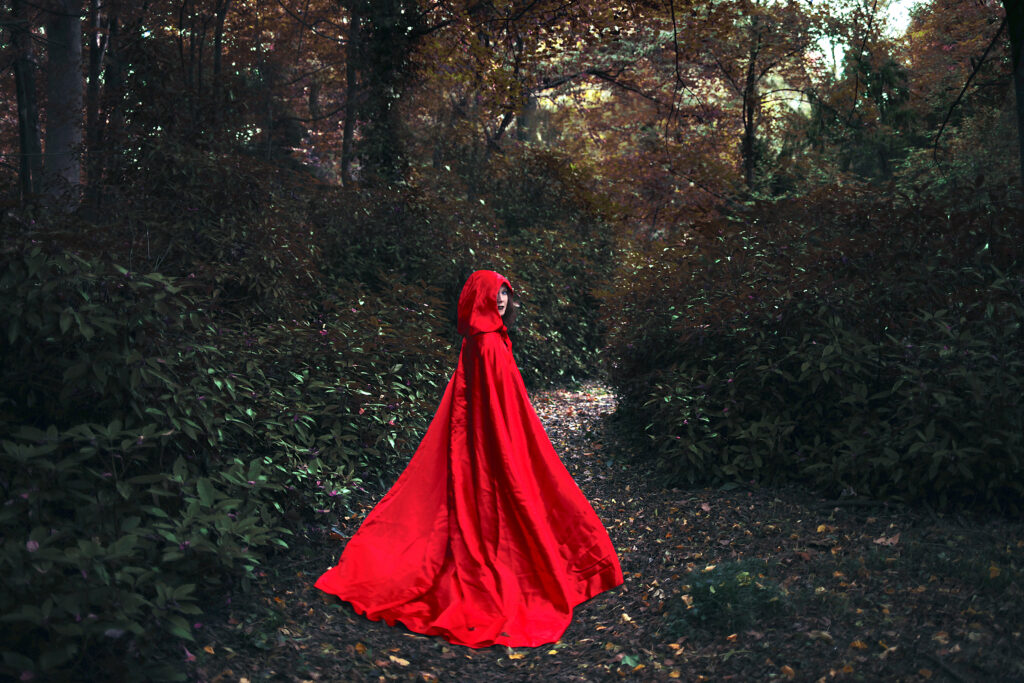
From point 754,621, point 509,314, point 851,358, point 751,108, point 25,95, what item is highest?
point 751,108

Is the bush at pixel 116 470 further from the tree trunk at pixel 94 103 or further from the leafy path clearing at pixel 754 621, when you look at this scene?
the tree trunk at pixel 94 103

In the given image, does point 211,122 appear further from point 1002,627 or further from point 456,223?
point 1002,627

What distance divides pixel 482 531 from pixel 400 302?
4.37m

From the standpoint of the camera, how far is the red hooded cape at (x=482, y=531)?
376cm

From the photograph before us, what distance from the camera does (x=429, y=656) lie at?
11.3 feet

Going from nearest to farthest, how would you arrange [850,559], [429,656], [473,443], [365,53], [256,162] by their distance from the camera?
1. [429,656]
2. [850,559]
3. [473,443]
4. [256,162]
5. [365,53]

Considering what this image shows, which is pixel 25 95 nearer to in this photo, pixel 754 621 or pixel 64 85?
pixel 64 85

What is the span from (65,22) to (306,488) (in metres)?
7.46

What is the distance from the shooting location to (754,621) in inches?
131

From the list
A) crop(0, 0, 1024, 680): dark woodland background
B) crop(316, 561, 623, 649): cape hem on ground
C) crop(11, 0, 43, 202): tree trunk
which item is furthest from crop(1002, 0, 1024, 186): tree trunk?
crop(11, 0, 43, 202): tree trunk

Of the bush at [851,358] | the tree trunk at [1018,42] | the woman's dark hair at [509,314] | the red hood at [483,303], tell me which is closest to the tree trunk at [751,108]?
the bush at [851,358]

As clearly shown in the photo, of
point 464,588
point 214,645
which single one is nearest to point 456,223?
point 464,588

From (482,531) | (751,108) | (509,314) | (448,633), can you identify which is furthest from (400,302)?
(751,108)

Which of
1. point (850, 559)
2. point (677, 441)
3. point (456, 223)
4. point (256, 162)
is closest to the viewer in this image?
point (850, 559)
